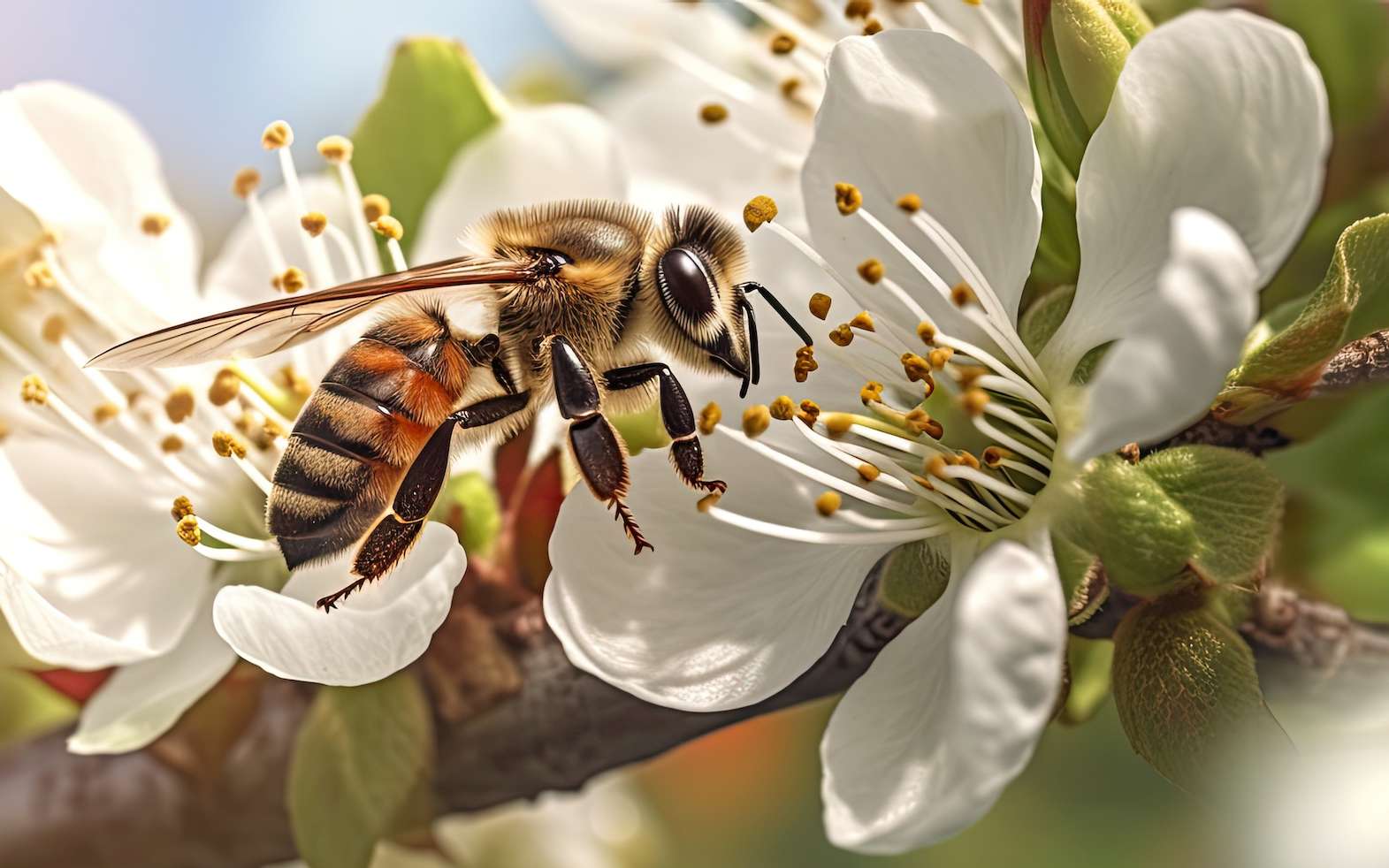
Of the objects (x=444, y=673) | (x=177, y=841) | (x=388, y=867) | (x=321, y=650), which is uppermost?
(x=321, y=650)

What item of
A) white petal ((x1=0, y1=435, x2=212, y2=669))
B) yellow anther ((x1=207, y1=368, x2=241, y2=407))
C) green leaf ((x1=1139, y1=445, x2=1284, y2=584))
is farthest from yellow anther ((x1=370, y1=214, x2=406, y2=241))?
green leaf ((x1=1139, y1=445, x2=1284, y2=584))

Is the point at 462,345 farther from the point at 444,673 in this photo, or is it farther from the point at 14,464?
the point at 14,464

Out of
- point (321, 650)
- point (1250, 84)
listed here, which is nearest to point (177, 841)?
point (321, 650)

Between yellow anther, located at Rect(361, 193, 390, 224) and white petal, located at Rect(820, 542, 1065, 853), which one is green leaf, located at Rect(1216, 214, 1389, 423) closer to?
white petal, located at Rect(820, 542, 1065, 853)

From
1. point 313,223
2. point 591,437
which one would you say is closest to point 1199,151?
point 591,437

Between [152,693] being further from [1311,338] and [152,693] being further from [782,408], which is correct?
[1311,338]
